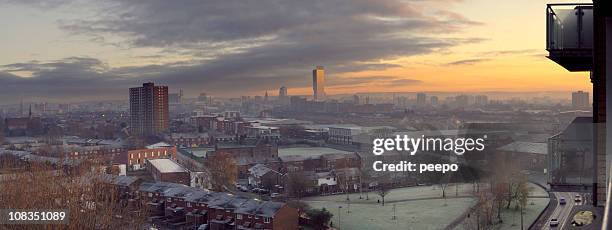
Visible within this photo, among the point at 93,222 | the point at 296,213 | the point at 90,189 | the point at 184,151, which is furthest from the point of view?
the point at 184,151

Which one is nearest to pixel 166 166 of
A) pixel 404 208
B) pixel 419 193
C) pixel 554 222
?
pixel 419 193

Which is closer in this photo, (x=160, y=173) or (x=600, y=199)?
(x=600, y=199)

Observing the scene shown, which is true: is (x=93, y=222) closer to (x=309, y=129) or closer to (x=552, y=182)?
(x=552, y=182)

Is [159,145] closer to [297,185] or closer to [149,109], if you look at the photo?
[149,109]

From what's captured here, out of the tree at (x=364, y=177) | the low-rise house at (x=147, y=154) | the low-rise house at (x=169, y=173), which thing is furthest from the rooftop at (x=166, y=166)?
the tree at (x=364, y=177)

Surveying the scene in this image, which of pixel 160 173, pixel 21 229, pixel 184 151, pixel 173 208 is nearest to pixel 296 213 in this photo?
pixel 173 208

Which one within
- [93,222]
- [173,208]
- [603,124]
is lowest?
[173,208]

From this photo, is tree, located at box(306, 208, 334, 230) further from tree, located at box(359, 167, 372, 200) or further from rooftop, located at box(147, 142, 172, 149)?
rooftop, located at box(147, 142, 172, 149)

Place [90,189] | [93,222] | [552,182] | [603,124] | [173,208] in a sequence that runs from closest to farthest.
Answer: [603,124]
[552,182]
[93,222]
[90,189]
[173,208]
